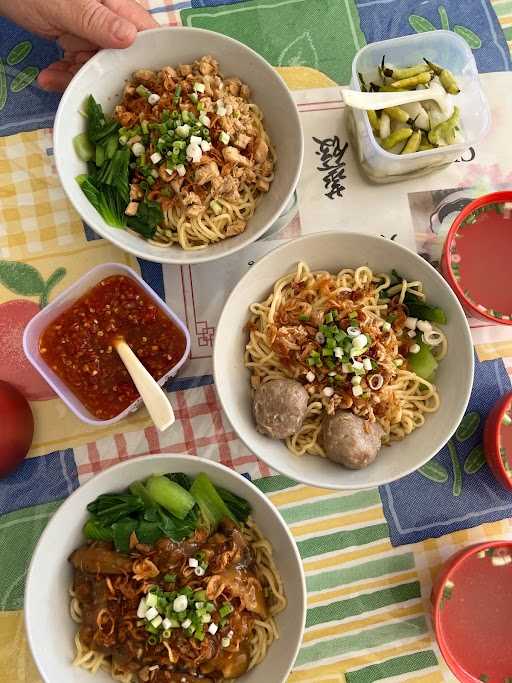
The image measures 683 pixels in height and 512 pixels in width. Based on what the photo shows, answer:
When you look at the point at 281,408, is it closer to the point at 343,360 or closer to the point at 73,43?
the point at 343,360

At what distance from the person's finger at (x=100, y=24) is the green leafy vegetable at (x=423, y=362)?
5.28ft

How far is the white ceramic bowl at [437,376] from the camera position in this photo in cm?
214

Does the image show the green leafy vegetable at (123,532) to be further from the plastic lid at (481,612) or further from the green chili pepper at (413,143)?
the green chili pepper at (413,143)

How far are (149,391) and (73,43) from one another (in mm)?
1593

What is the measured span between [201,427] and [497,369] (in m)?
1.30

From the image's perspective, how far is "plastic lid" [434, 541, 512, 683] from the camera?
241 centimetres

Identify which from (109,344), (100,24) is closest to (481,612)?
(109,344)

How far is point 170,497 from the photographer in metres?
2.13

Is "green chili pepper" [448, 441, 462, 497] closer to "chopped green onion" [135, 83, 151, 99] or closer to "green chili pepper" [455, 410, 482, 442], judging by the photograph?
"green chili pepper" [455, 410, 482, 442]

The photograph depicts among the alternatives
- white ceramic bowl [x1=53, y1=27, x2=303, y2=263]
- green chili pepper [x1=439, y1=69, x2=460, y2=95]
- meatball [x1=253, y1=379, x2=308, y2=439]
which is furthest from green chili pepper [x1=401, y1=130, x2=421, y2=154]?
meatball [x1=253, y1=379, x2=308, y2=439]

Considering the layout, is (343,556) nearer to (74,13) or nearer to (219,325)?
(219,325)

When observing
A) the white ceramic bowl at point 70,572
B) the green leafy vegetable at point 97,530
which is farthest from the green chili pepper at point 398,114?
the green leafy vegetable at point 97,530

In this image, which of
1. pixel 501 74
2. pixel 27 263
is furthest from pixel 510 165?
pixel 27 263

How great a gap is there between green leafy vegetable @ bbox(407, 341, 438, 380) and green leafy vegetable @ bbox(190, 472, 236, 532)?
0.89 metres
